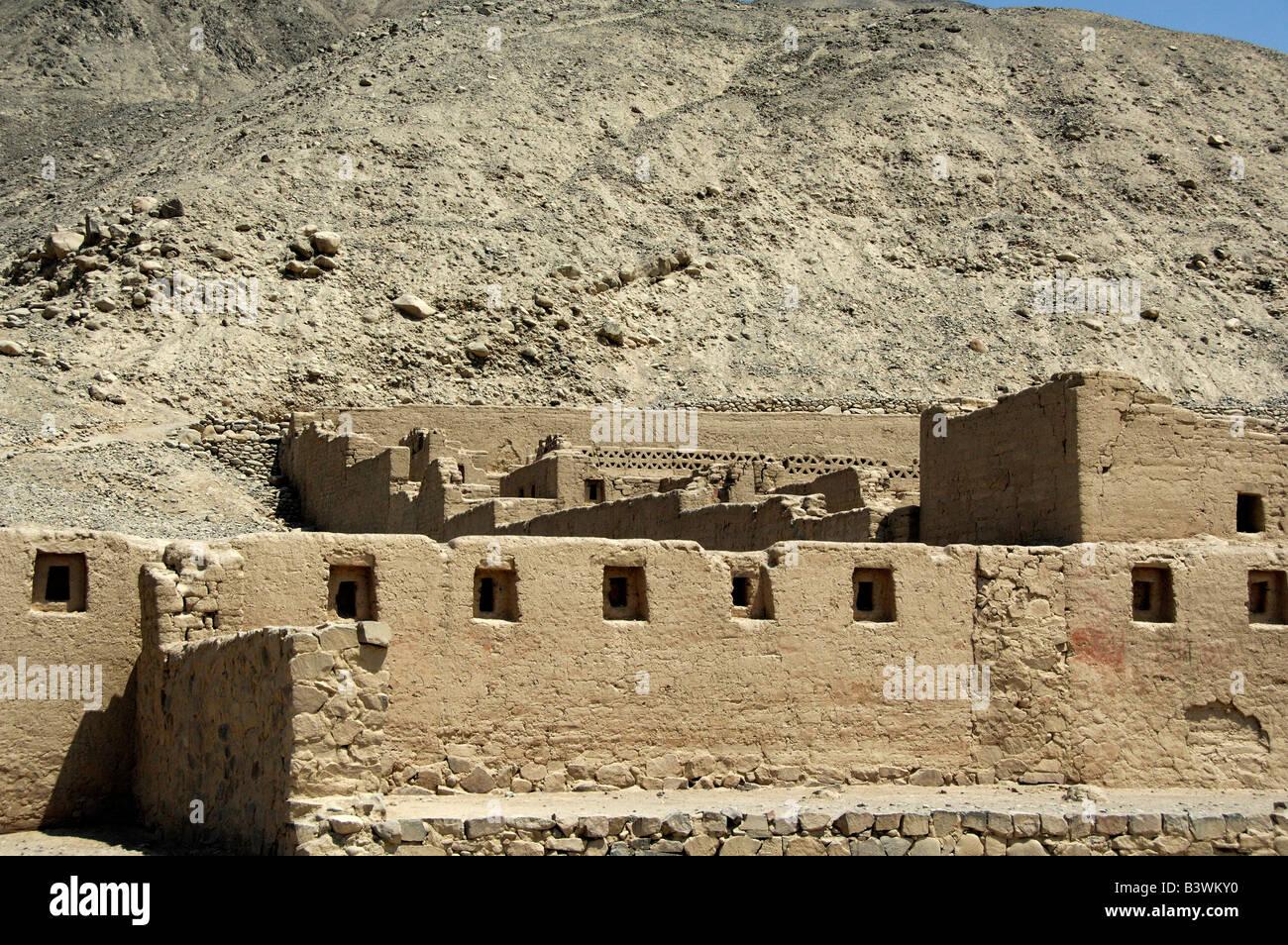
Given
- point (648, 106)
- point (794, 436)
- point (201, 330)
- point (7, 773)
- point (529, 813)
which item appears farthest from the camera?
point (648, 106)

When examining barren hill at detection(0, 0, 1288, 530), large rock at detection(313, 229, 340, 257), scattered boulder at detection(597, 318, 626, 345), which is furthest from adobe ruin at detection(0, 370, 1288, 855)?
large rock at detection(313, 229, 340, 257)

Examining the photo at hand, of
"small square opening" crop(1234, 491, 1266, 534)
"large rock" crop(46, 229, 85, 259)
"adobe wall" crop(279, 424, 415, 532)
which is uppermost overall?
"large rock" crop(46, 229, 85, 259)

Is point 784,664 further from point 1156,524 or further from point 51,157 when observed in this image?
point 51,157

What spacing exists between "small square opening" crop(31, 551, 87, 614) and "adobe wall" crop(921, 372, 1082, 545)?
7691 millimetres

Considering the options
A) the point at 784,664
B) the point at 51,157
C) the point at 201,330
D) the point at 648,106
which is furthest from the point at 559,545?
the point at 51,157

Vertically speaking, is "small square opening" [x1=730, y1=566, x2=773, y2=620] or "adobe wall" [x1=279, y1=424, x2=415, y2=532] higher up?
"adobe wall" [x1=279, y1=424, x2=415, y2=532]

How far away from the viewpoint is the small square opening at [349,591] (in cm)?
1273

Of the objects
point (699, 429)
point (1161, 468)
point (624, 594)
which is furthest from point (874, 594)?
point (699, 429)

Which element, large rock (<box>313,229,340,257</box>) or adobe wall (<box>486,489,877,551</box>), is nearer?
adobe wall (<box>486,489,877,551</box>)

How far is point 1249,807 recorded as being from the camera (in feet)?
43.6

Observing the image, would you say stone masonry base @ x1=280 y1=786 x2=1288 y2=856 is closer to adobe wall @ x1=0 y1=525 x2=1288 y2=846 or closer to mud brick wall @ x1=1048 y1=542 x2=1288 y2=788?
→ adobe wall @ x1=0 y1=525 x2=1288 y2=846

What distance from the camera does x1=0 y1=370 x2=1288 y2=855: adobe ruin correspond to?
1136 cm

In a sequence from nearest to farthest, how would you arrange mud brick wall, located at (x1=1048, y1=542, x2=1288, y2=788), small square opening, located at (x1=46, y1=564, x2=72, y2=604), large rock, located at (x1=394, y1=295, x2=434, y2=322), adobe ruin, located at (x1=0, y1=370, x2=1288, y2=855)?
adobe ruin, located at (x1=0, y1=370, x2=1288, y2=855) → small square opening, located at (x1=46, y1=564, x2=72, y2=604) → mud brick wall, located at (x1=1048, y1=542, x2=1288, y2=788) → large rock, located at (x1=394, y1=295, x2=434, y2=322)

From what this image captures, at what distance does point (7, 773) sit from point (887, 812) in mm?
6231
